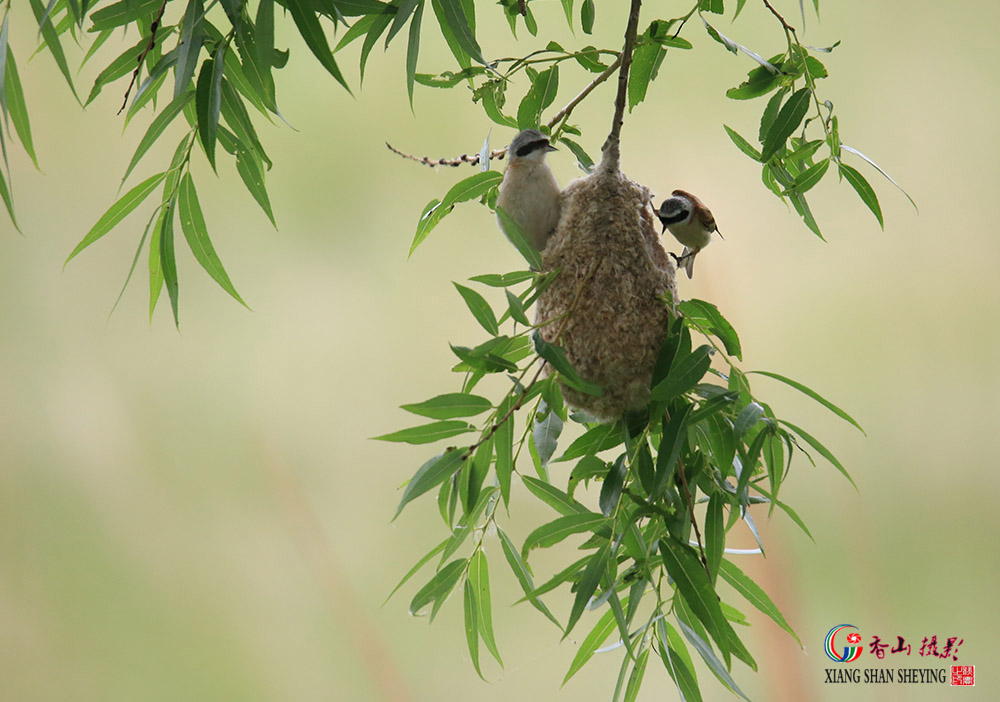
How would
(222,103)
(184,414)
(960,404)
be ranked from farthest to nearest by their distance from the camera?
(184,414) < (960,404) < (222,103)

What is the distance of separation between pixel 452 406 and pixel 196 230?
0.45 metres

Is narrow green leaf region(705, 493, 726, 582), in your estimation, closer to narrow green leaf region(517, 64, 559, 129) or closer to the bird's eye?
the bird's eye

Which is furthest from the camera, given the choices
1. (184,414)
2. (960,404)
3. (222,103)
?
(184,414)

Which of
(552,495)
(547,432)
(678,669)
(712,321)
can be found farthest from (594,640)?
(712,321)

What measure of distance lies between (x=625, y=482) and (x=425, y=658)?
1.58 metres

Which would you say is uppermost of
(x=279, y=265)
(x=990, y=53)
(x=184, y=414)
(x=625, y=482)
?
(x=990, y=53)

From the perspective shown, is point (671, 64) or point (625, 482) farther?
point (671, 64)

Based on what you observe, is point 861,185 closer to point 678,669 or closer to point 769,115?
point 769,115

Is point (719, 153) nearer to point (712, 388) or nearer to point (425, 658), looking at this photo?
point (712, 388)

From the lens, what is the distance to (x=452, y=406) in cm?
100

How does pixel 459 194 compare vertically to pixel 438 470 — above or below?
above

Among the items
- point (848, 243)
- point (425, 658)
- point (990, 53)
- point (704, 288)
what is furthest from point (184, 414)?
point (990, 53)

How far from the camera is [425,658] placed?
2.42 metres

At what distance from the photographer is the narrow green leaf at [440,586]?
117 cm
